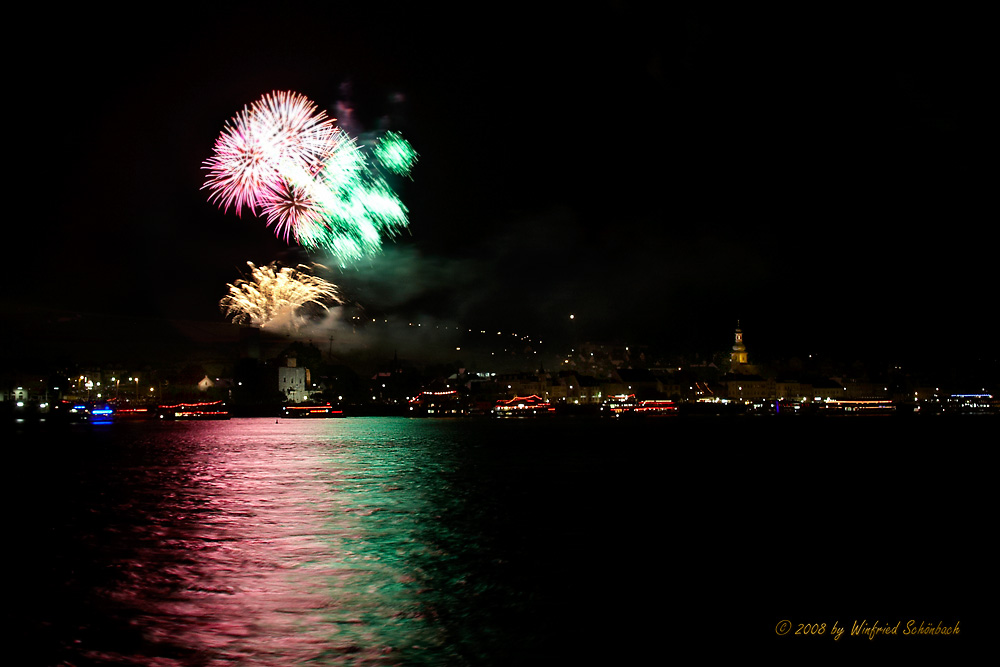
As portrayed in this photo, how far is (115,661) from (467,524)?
9712 mm

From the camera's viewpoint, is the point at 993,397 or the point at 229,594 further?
the point at 993,397

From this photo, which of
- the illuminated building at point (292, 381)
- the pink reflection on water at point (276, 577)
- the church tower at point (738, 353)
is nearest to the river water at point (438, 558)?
the pink reflection on water at point (276, 577)

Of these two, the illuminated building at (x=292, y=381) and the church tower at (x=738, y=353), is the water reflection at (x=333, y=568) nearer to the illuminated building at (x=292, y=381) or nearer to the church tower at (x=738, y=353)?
the illuminated building at (x=292, y=381)

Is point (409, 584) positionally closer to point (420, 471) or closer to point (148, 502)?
point (148, 502)

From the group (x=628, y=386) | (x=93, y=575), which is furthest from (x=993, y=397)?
(x=93, y=575)

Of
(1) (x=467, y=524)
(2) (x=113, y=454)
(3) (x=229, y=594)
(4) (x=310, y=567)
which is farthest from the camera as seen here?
(2) (x=113, y=454)

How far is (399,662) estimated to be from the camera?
7.34 m

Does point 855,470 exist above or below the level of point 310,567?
below

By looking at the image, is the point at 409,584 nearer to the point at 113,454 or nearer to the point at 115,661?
the point at 115,661

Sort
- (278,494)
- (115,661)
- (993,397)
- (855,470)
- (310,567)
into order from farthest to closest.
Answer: (993,397)
(855,470)
(278,494)
(310,567)
(115,661)

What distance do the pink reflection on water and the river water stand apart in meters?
0.04

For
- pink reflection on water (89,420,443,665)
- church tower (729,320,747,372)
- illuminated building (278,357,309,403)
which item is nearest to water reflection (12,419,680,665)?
pink reflection on water (89,420,443,665)

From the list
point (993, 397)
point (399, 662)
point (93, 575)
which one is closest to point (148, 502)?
point (93, 575)

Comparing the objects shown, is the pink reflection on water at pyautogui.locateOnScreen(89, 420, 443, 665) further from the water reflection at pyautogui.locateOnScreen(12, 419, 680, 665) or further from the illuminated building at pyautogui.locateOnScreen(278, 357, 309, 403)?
the illuminated building at pyautogui.locateOnScreen(278, 357, 309, 403)
